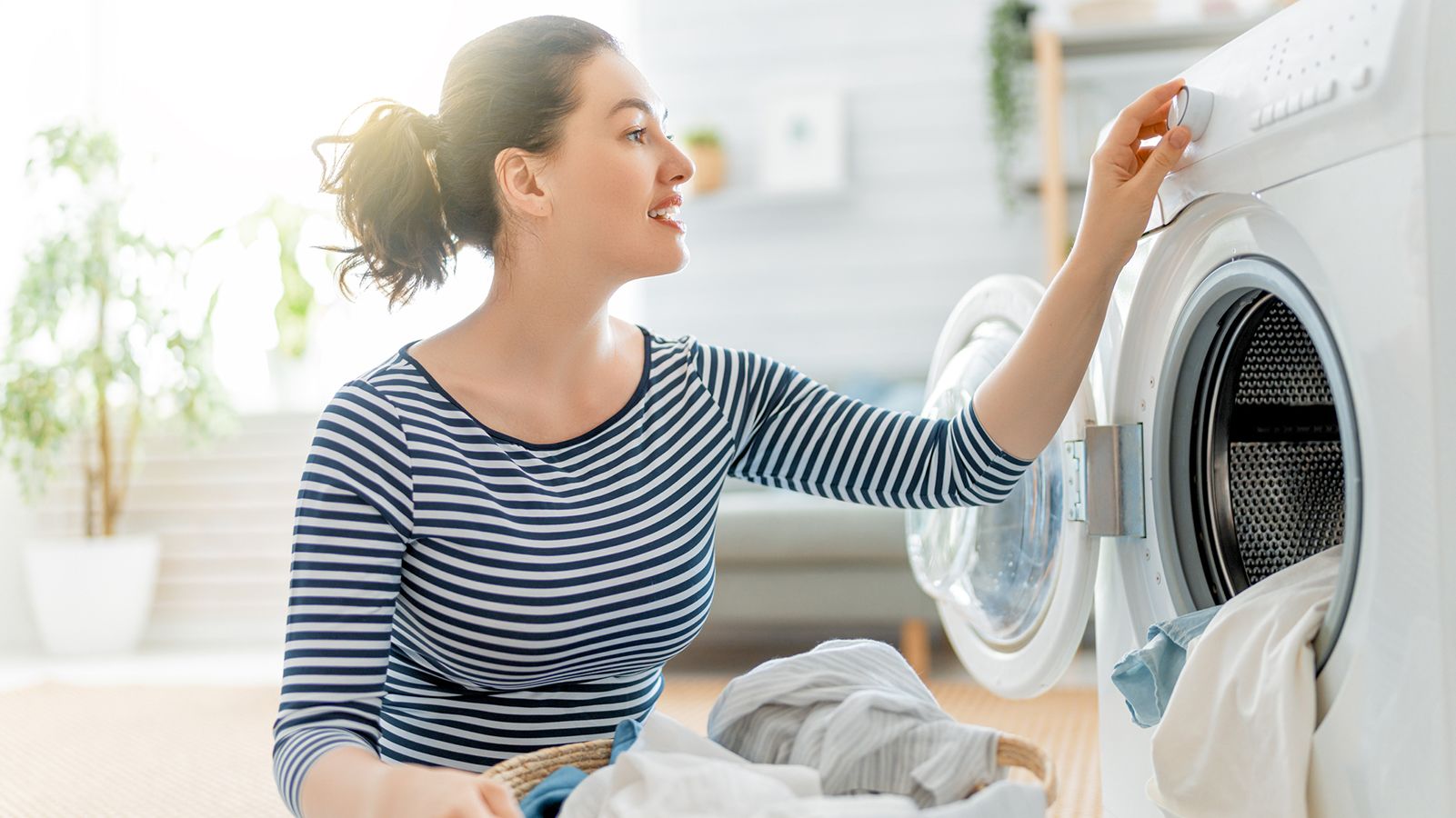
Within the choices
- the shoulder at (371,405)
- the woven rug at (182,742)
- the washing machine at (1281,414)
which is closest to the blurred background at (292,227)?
the woven rug at (182,742)

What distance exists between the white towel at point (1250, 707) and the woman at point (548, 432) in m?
0.28

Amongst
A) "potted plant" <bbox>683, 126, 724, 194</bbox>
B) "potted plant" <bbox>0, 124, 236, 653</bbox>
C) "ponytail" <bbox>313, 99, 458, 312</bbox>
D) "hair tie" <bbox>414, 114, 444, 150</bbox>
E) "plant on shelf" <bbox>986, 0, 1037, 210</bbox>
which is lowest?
"potted plant" <bbox>0, 124, 236, 653</bbox>

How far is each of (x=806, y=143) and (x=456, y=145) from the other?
2747 millimetres

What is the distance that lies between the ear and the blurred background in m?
2.17

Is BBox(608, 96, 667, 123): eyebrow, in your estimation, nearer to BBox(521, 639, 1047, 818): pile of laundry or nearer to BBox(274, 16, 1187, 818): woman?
BBox(274, 16, 1187, 818): woman

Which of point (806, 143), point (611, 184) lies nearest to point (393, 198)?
point (611, 184)

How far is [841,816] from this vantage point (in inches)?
28.1

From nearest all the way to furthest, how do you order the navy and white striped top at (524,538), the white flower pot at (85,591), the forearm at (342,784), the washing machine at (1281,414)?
the washing machine at (1281,414) → the forearm at (342,784) → the navy and white striped top at (524,538) → the white flower pot at (85,591)

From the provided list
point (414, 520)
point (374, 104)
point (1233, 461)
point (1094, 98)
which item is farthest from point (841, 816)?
point (1094, 98)

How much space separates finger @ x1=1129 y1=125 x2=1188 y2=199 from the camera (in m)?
0.96

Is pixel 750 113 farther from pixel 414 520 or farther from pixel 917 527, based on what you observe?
pixel 414 520

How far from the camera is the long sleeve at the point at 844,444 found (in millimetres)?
1140

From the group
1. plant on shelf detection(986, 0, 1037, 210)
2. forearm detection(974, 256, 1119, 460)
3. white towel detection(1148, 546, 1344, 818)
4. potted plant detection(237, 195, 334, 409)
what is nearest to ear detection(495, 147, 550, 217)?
forearm detection(974, 256, 1119, 460)

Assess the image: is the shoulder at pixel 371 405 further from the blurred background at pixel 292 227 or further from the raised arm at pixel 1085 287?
the blurred background at pixel 292 227
